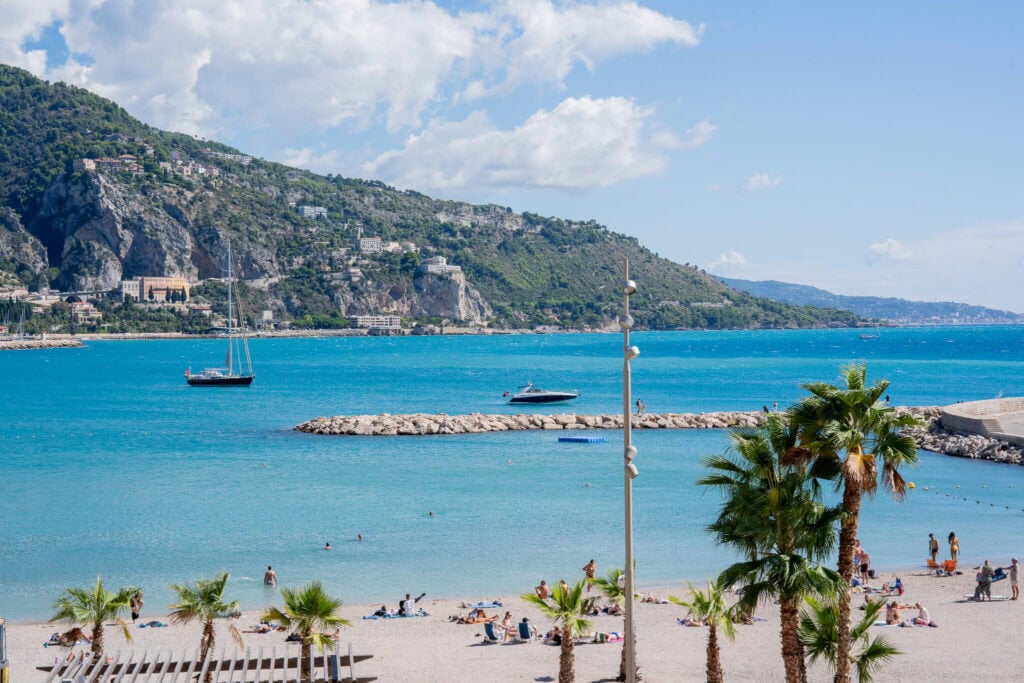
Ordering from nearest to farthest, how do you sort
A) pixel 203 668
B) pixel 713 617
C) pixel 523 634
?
pixel 713 617 < pixel 203 668 < pixel 523 634

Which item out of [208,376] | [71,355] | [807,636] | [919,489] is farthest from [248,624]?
[71,355]

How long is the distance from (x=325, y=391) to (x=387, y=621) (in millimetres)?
75017

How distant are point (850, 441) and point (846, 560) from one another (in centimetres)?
156

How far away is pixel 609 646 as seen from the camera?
21094 mm

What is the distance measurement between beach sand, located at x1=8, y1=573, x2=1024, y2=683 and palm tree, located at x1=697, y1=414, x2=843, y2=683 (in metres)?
5.93

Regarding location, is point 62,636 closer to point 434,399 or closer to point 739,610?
point 739,610

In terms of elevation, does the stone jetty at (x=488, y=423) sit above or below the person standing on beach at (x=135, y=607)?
above

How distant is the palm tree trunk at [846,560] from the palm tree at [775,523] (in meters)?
0.13

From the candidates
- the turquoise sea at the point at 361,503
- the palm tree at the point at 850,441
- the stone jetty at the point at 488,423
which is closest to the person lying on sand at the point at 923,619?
the turquoise sea at the point at 361,503

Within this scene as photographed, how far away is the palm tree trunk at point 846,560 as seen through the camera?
518 inches

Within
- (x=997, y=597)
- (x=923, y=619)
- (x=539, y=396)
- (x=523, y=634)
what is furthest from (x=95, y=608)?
(x=539, y=396)

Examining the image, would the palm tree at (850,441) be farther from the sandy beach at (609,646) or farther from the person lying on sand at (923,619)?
the person lying on sand at (923,619)

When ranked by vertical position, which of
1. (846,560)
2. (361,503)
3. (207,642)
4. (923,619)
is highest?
(846,560)

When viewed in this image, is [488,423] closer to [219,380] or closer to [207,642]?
[207,642]
